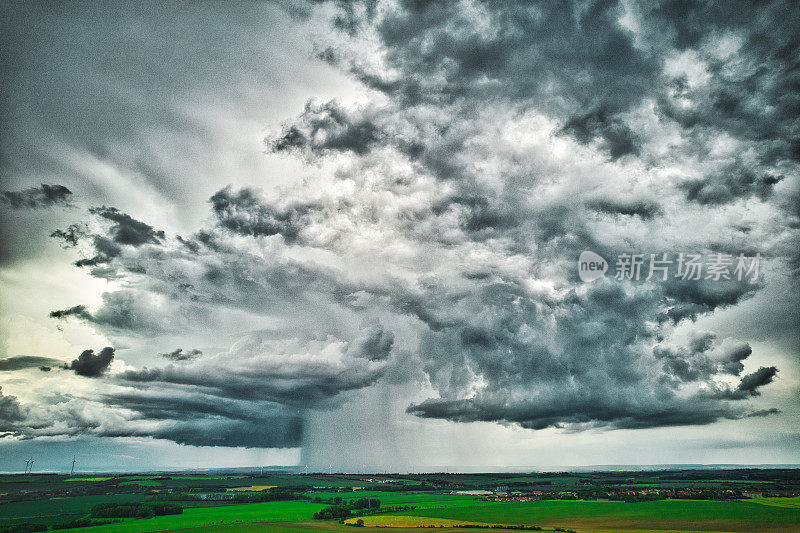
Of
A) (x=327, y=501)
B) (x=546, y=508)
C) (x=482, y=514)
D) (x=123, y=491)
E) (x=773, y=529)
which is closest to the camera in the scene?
(x=773, y=529)

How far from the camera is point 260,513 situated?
406 feet

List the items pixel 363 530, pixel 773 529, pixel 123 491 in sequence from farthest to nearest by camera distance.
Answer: pixel 123 491
pixel 363 530
pixel 773 529

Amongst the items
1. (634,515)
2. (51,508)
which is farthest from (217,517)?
(634,515)

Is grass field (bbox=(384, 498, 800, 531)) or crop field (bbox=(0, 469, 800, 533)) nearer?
grass field (bbox=(384, 498, 800, 531))

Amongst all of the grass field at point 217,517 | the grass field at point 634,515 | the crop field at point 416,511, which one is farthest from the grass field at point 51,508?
the grass field at point 634,515

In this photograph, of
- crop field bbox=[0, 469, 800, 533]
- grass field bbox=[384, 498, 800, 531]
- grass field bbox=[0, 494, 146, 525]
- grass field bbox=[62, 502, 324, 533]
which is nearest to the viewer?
grass field bbox=[384, 498, 800, 531]

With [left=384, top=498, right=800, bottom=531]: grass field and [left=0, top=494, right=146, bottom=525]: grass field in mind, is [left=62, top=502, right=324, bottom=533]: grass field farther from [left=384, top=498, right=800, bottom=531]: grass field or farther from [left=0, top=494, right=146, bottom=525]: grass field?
[left=384, top=498, right=800, bottom=531]: grass field

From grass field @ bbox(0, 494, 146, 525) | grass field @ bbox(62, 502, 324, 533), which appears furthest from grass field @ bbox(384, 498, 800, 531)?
grass field @ bbox(0, 494, 146, 525)

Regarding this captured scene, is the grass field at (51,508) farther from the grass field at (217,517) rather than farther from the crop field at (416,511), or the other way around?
the grass field at (217,517)

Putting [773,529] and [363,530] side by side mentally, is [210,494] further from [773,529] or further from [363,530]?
[773,529]

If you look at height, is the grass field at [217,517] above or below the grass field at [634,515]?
below

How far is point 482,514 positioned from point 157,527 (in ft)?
243

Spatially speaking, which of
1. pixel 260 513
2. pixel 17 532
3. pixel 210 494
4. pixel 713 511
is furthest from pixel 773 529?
pixel 210 494

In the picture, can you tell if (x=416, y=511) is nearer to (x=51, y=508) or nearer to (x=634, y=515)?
(x=634, y=515)
